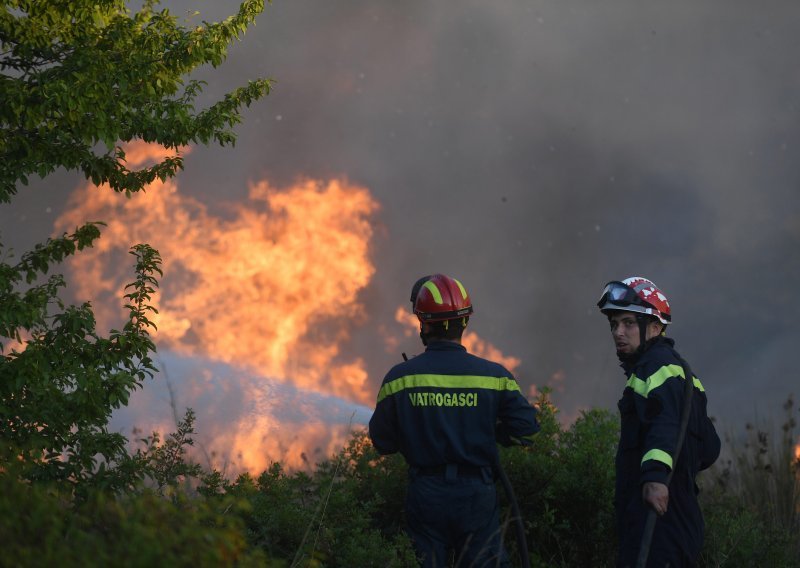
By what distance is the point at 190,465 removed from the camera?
747 centimetres

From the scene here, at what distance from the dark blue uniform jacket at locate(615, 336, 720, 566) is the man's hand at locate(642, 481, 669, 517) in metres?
0.05

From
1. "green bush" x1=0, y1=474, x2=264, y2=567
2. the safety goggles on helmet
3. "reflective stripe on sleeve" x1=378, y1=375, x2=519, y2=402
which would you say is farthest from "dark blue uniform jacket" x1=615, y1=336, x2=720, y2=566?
"green bush" x1=0, y1=474, x2=264, y2=567

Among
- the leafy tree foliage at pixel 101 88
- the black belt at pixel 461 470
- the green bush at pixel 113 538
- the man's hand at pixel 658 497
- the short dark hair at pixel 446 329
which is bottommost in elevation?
the green bush at pixel 113 538

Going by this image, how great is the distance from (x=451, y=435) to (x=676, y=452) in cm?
142

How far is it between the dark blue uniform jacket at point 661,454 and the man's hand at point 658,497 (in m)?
0.05

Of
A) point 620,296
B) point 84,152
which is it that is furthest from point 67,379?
point 620,296

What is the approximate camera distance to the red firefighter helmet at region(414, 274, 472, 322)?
224 inches

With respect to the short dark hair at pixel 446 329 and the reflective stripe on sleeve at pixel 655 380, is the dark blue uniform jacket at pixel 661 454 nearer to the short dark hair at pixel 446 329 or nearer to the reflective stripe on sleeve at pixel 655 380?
the reflective stripe on sleeve at pixel 655 380

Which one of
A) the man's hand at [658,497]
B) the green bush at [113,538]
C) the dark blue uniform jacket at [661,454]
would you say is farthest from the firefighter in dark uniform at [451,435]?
the green bush at [113,538]

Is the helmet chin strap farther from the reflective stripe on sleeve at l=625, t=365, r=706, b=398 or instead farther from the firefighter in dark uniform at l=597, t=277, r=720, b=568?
the reflective stripe on sleeve at l=625, t=365, r=706, b=398

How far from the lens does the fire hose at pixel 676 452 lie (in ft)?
16.7

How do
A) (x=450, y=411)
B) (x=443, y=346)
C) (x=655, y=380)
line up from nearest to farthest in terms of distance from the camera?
1. (x=655, y=380)
2. (x=450, y=411)
3. (x=443, y=346)

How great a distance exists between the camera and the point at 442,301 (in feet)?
18.8

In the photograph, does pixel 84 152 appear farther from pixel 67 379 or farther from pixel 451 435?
pixel 451 435
